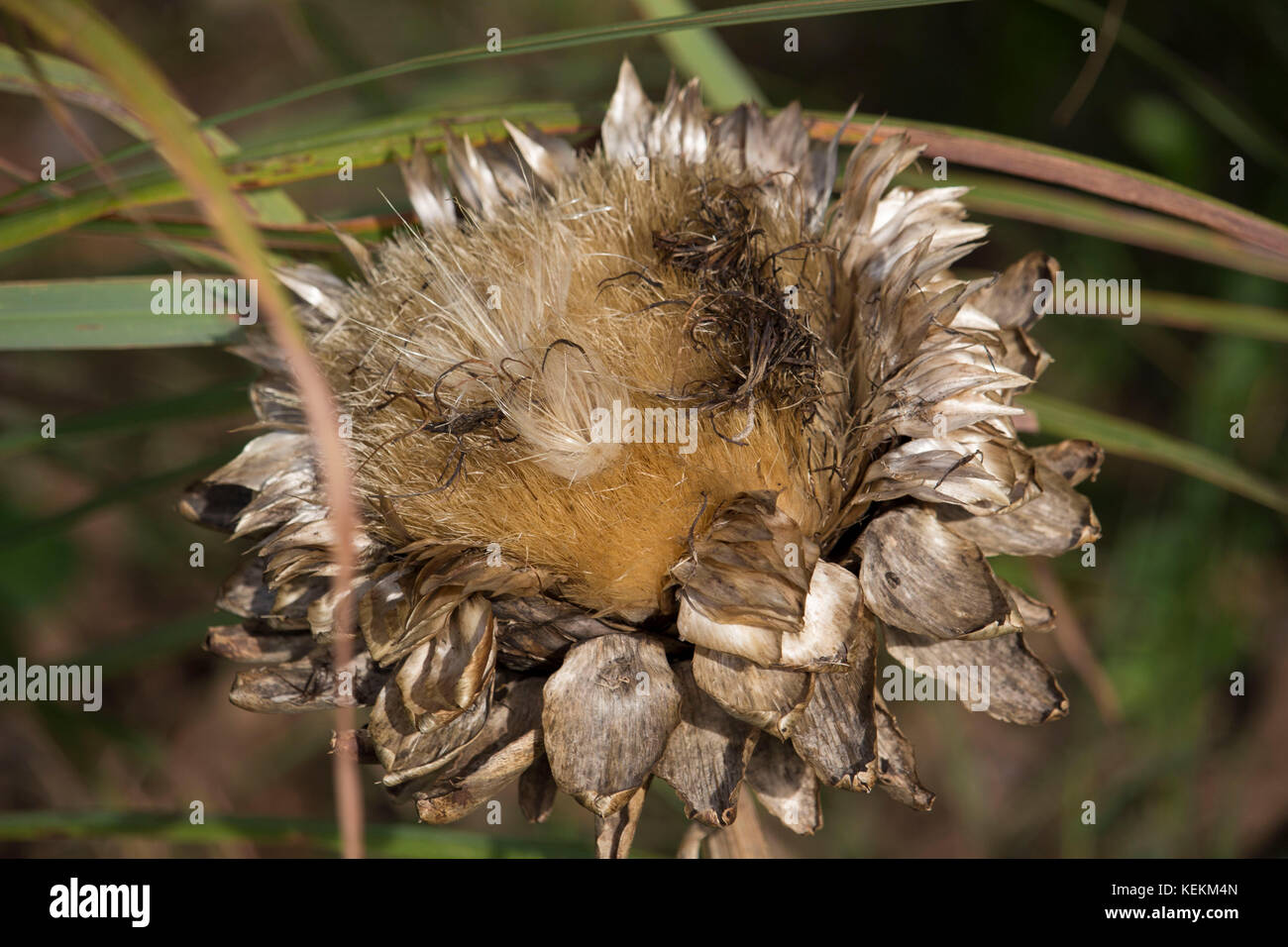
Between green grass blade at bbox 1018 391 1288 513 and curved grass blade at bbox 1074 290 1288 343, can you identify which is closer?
green grass blade at bbox 1018 391 1288 513

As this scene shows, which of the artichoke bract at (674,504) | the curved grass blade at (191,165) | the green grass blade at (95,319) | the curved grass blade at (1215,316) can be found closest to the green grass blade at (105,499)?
the green grass blade at (95,319)

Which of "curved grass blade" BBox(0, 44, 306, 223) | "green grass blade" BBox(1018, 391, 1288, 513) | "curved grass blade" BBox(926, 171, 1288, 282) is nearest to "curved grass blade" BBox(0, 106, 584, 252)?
"curved grass blade" BBox(0, 44, 306, 223)

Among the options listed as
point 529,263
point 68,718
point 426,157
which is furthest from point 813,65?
point 68,718

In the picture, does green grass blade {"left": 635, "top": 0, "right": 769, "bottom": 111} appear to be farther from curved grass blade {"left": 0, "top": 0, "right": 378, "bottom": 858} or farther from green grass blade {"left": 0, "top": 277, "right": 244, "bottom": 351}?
curved grass blade {"left": 0, "top": 0, "right": 378, "bottom": 858}

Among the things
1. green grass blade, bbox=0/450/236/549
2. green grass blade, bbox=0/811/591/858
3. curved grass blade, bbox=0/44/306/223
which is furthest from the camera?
green grass blade, bbox=0/450/236/549

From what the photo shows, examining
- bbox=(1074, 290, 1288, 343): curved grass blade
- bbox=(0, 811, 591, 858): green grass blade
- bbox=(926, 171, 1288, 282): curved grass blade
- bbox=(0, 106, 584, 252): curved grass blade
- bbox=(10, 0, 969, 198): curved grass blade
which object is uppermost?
bbox=(10, 0, 969, 198): curved grass blade

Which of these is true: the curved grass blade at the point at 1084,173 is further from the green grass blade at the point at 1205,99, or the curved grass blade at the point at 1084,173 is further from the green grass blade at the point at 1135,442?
the green grass blade at the point at 1205,99

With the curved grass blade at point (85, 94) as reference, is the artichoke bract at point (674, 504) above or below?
below
